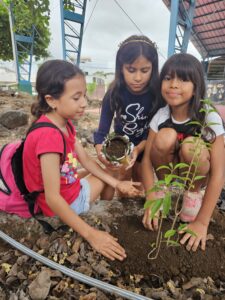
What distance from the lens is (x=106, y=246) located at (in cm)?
133

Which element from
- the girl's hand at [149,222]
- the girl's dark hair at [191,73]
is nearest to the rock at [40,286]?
the girl's hand at [149,222]

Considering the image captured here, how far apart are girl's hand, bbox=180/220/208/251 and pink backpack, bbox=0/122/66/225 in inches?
32.9

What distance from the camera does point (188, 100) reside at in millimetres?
1613

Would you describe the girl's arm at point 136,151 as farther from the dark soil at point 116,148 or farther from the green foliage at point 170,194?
the green foliage at point 170,194

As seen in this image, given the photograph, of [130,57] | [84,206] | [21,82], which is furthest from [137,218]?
[21,82]

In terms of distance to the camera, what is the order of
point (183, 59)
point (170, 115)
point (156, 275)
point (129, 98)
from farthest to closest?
1. point (129, 98)
2. point (170, 115)
3. point (183, 59)
4. point (156, 275)

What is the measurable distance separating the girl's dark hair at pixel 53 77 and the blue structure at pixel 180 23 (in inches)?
257

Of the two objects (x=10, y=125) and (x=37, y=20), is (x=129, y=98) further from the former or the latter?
(x=10, y=125)

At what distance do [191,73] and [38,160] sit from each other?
97cm

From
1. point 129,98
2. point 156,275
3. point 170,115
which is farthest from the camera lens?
point 129,98

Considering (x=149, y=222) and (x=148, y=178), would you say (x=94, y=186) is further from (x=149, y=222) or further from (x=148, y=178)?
(x=149, y=222)

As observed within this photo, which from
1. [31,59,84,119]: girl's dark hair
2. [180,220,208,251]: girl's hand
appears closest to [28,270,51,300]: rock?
[180,220,208,251]: girl's hand

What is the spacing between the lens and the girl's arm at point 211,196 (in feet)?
4.53

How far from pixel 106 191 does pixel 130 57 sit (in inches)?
39.8
